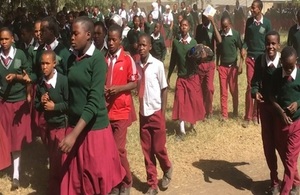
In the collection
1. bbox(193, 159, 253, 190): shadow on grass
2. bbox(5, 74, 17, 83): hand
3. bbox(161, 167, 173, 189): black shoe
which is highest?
bbox(5, 74, 17, 83): hand

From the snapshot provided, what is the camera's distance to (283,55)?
514 centimetres

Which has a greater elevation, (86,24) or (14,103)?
(86,24)

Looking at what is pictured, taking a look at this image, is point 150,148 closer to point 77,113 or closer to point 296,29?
point 77,113

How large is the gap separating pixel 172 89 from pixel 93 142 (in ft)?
24.5

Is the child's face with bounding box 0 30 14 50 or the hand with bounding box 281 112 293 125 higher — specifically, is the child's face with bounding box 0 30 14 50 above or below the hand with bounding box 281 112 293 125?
above

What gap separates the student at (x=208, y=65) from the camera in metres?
8.55

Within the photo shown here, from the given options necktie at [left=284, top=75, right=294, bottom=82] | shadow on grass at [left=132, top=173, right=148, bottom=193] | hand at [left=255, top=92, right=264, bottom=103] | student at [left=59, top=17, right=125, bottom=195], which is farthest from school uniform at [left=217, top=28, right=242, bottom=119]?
student at [left=59, top=17, right=125, bottom=195]

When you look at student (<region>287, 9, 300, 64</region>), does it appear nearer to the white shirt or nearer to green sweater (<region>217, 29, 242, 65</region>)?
green sweater (<region>217, 29, 242, 65</region>)

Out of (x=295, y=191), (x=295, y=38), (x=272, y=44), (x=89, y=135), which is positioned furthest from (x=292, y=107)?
(x=295, y=38)

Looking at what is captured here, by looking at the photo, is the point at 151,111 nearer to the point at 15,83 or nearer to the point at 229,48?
the point at 15,83

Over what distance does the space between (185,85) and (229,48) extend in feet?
4.26

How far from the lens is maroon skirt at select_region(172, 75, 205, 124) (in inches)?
306

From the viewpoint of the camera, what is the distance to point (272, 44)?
5578 millimetres

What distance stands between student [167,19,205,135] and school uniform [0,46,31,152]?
2477 millimetres
